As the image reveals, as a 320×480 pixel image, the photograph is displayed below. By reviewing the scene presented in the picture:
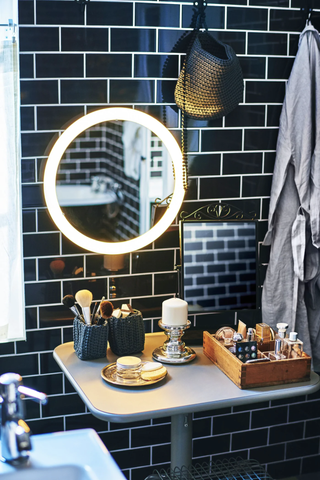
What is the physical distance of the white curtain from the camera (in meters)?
1.83

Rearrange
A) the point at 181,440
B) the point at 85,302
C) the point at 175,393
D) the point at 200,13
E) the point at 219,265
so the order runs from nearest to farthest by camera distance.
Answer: the point at 175,393 → the point at 181,440 → the point at 85,302 → the point at 200,13 → the point at 219,265

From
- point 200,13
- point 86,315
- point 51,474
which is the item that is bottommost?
point 51,474

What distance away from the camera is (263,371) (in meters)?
1.65

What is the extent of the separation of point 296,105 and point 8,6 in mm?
1070

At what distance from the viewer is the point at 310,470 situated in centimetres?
250

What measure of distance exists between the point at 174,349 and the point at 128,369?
22cm

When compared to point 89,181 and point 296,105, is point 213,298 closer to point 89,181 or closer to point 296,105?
point 89,181

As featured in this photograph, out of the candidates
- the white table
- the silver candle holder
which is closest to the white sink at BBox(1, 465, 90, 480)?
the white table

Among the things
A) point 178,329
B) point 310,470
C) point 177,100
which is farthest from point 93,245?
point 310,470

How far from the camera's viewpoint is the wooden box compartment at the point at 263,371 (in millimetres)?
1637

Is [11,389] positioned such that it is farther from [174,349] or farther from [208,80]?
[208,80]

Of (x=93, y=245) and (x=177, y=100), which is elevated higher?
(x=177, y=100)

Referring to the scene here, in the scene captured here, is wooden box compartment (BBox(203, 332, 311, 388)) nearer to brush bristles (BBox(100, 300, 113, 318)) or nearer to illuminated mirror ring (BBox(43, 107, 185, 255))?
brush bristles (BBox(100, 300, 113, 318))

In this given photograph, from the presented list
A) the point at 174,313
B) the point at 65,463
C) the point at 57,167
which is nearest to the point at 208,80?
the point at 57,167
